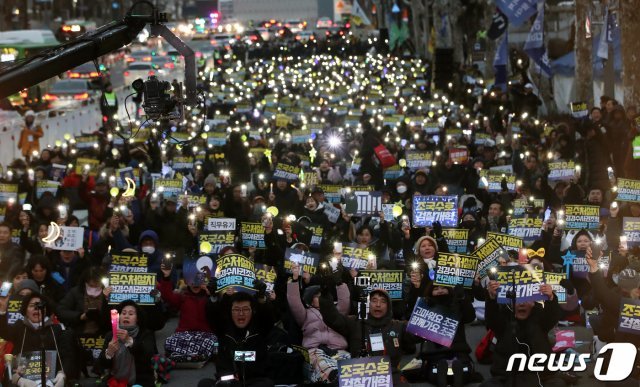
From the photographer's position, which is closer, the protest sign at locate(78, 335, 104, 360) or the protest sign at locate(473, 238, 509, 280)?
the protest sign at locate(78, 335, 104, 360)

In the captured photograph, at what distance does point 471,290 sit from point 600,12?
2566 cm

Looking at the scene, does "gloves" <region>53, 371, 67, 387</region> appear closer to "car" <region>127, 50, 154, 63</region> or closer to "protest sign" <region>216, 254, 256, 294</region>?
"protest sign" <region>216, 254, 256, 294</region>

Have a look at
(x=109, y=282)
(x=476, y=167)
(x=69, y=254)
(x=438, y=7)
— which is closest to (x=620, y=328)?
(x=109, y=282)

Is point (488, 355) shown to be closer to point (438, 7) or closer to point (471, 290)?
point (471, 290)

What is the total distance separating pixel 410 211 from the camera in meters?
19.2

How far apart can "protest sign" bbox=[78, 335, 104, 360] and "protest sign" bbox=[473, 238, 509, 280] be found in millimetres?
3993

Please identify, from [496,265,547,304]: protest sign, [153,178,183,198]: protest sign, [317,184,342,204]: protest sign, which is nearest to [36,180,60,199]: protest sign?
[153,178,183,198]: protest sign

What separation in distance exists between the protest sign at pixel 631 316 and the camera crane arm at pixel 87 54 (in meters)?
4.26

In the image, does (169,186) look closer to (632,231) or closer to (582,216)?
(582,216)

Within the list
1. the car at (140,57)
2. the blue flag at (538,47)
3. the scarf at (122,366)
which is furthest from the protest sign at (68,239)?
the car at (140,57)

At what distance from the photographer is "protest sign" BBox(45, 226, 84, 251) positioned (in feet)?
53.0

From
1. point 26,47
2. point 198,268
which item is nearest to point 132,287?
point 198,268

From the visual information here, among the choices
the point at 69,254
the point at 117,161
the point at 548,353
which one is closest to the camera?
the point at 548,353

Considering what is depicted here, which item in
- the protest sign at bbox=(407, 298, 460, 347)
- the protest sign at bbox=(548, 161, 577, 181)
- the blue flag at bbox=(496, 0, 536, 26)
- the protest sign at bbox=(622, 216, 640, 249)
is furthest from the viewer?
the blue flag at bbox=(496, 0, 536, 26)
